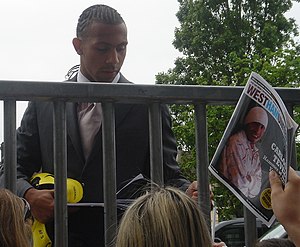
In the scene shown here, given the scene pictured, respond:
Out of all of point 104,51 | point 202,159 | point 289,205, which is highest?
point 104,51

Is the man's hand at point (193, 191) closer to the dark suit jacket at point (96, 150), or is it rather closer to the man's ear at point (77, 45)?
the dark suit jacket at point (96, 150)

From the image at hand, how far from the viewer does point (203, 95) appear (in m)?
2.48

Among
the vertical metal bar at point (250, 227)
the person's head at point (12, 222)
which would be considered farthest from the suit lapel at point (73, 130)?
the vertical metal bar at point (250, 227)

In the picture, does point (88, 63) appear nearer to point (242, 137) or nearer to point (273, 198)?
point (242, 137)

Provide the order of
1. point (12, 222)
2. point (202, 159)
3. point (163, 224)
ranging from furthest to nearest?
point (202, 159)
point (12, 222)
point (163, 224)

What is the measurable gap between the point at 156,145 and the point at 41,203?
1.48 feet

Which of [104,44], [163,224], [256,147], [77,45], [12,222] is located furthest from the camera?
[77,45]

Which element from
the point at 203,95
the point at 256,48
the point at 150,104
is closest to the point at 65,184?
the point at 150,104

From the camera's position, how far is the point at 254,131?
2350 mm

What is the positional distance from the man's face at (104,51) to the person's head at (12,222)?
2.91 ft

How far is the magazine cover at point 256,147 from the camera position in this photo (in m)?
2.26

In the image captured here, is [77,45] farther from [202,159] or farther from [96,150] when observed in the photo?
[202,159]

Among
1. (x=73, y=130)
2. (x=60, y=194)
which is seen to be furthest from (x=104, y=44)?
(x=60, y=194)

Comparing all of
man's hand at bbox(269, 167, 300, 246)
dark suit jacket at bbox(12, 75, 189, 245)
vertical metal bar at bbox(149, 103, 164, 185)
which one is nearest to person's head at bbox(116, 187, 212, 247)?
man's hand at bbox(269, 167, 300, 246)
